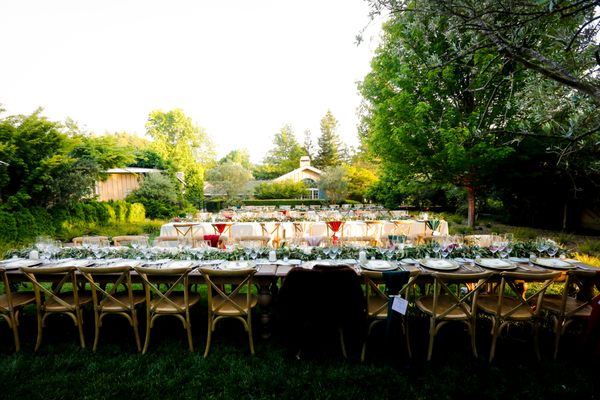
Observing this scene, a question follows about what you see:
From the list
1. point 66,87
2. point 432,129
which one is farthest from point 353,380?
point 66,87

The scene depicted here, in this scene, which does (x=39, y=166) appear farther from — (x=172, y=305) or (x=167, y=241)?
(x=172, y=305)

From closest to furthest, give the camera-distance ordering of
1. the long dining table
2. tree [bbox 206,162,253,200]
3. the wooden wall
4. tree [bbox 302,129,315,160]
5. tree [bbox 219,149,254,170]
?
the long dining table
the wooden wall
tree [bbox 206,162,253,200]
tree [bbox 302,129,315,160]
tree [bbox 219,149,254,170]

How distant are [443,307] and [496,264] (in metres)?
0.95

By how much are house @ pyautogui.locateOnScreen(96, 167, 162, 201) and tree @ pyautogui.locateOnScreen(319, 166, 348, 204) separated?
41.7ft

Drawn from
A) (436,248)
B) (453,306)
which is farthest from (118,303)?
(436,248)

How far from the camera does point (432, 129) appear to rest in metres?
9.63

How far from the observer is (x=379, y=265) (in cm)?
354

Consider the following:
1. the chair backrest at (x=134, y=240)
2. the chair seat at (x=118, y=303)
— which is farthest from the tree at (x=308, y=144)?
the chair seat at (x=118, y=303)

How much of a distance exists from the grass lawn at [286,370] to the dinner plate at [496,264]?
988 mm

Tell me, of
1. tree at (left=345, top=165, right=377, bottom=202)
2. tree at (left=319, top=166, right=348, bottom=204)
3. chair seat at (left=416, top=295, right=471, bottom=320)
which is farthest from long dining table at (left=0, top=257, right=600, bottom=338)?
tree at (left=345, top=165, right=377, bottom=202)

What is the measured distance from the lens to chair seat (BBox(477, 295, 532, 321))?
3.11 meters

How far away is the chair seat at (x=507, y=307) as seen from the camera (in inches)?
122

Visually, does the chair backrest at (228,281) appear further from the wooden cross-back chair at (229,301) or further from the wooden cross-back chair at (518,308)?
the wooden cross-back chair at (518,308)

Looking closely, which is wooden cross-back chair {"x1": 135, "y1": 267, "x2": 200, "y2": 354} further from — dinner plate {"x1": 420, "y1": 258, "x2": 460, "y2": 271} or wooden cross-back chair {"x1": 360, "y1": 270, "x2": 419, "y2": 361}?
dinner plate {"x1": 420, "y1": 258, "x2": 460, "y2": 271}
